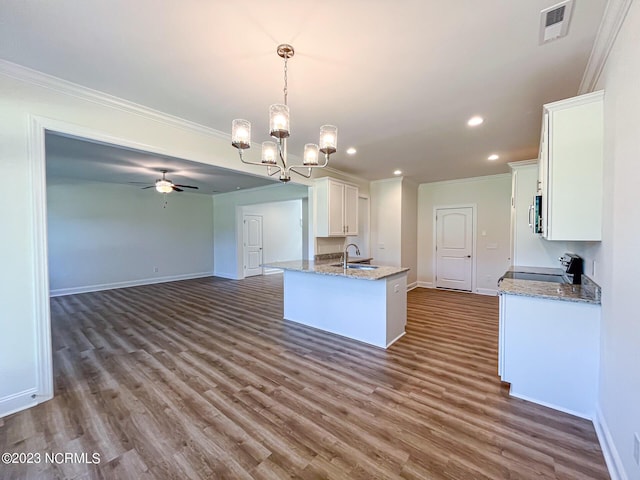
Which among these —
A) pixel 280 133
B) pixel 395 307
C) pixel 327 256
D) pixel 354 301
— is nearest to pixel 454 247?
pixel 327 256

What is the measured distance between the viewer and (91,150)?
4035 millimetres

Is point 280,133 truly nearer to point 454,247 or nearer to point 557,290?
point 557,290

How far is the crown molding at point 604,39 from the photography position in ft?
4.87

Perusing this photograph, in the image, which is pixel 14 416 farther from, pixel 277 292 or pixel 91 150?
pixel 277 292

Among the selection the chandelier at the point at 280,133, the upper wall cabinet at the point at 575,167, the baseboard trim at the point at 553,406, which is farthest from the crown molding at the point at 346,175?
the baseboard trim at the point at 553,406

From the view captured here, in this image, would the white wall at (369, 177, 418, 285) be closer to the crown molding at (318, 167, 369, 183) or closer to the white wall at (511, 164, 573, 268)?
the crown molding at (318, 167, 369, 183)

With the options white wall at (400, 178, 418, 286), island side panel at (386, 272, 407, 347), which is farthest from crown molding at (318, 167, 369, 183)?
island side panel at (386, 272, 407, 347)

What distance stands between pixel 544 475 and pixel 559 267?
344cm

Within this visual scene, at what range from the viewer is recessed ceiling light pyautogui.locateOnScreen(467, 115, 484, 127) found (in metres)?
3.02

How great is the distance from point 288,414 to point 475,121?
11.8 ft

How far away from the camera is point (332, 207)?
4.92 m

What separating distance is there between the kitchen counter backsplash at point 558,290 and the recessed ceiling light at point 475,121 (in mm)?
1850

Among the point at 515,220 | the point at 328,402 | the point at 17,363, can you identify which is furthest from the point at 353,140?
the point at 17,363

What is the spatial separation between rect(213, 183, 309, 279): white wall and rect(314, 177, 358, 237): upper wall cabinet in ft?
8.18
